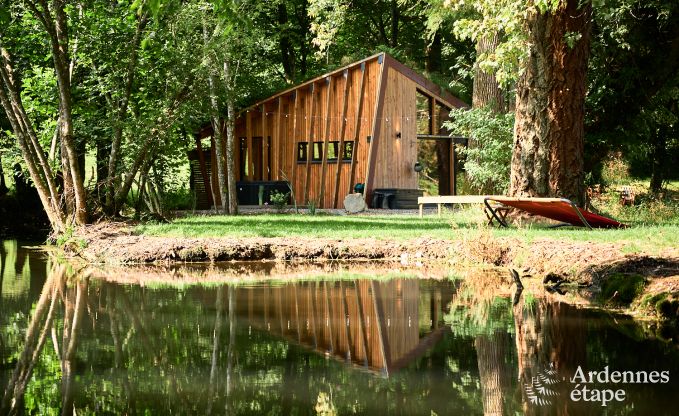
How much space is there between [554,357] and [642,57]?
14.4 m

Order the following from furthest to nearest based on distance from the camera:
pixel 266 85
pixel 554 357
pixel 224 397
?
pixel 266 85, pixel 554 357, pixel 224 397

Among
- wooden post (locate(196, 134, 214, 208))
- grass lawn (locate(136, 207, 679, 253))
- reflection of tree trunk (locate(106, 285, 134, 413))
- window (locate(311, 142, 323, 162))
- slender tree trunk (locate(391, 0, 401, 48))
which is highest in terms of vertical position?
slender tree trunk (locate(391, 0, 401, 48))

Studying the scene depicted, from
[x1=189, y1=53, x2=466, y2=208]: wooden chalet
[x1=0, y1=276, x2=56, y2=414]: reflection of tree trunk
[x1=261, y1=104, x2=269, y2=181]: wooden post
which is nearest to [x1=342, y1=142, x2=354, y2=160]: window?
[x1=189, y1=53, x2=466, y2=208]: wooden chalet

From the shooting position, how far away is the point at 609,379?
21.7ft

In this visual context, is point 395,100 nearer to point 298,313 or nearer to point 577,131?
point 577,131

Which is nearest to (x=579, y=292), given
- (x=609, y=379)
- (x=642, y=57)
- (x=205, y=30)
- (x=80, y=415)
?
(x=609, y=379)

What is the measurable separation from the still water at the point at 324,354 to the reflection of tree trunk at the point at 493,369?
2cm

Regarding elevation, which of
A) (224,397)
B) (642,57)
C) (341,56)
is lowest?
(224,397)

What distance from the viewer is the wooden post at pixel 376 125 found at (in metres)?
31.1

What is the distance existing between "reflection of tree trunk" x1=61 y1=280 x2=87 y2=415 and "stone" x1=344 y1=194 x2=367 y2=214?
18.2 meters

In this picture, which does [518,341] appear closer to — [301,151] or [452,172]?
[301,151]

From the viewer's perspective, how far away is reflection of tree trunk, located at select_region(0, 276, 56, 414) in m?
6.05

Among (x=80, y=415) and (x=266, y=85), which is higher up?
(x=266, y=85)

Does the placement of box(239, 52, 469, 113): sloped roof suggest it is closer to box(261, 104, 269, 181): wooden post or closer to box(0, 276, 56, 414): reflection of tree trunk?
box(261, 104, 269, 181): wooden post
